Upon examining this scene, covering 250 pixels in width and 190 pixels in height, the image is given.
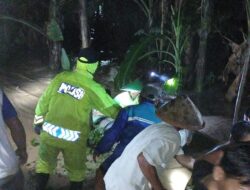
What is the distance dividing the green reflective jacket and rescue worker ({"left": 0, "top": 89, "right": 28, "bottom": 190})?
97 cm

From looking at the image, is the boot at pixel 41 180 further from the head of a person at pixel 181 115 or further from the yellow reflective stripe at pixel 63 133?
the head of a person at pixel 181 115

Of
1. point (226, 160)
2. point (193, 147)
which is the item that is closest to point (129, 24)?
point (193, 147)

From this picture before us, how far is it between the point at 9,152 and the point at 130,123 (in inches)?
40.1

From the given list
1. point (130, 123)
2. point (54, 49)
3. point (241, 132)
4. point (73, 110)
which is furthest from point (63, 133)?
point (54, 49)

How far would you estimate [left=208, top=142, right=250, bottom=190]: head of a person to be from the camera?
1.44 metres

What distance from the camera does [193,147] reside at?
4.79m

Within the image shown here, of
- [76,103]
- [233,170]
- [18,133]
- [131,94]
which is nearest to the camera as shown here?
[233,170]

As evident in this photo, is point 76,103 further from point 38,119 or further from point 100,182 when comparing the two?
point 100,182

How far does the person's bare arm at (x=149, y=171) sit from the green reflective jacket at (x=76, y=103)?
1.22 metres

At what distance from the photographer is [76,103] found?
3.67m

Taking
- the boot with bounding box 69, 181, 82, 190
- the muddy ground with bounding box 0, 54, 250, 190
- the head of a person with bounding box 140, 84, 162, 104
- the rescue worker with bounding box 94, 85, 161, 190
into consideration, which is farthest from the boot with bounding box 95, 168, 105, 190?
the muddy ground with bounding box 0, 54, 250, 190

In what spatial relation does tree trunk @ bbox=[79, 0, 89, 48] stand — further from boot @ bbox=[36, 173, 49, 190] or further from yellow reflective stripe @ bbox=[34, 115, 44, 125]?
boot @ bbox=[36, 173, 49, 190]

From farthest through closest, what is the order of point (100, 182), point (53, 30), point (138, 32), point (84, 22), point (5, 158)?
1. point (138, 32)
2. point (53, 30)
3. point (84, 22)
4. point (100, 182)
5. point (5, 158)

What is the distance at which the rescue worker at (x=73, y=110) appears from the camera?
3.66 m
